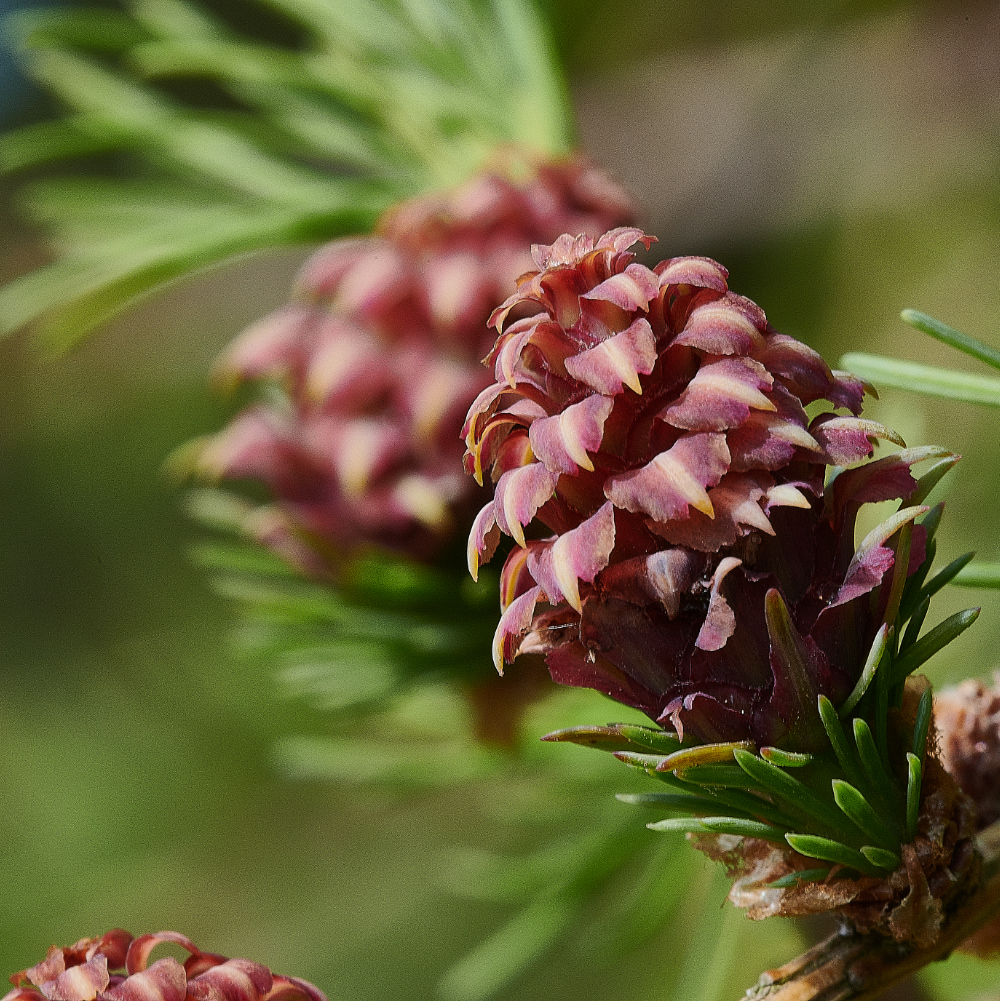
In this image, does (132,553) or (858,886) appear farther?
(132,553)

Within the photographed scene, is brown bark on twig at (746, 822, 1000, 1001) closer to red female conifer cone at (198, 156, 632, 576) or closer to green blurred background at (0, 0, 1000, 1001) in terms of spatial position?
red female conifer cone at (198, 156, 632, 576)

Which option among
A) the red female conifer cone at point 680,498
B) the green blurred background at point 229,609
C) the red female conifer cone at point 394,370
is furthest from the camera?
the green blurred background at point 229,609

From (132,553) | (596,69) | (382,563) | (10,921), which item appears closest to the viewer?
(382,563)

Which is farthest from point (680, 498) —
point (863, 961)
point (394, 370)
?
point (394, 370)

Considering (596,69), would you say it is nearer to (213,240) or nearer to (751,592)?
(213,240)

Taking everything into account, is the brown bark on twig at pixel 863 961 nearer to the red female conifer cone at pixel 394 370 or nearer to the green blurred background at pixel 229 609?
the red female conifer cone at pixel 394 370

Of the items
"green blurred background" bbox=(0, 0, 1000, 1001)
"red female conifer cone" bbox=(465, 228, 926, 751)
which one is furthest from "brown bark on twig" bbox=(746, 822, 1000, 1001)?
"green blurred background" bbox=(0, 0, 1000, 1001)

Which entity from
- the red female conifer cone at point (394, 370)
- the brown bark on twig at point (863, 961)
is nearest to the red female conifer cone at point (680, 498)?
the brown bark on twig at point (863, 961)

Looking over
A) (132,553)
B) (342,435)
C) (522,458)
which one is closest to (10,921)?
(132,553)
